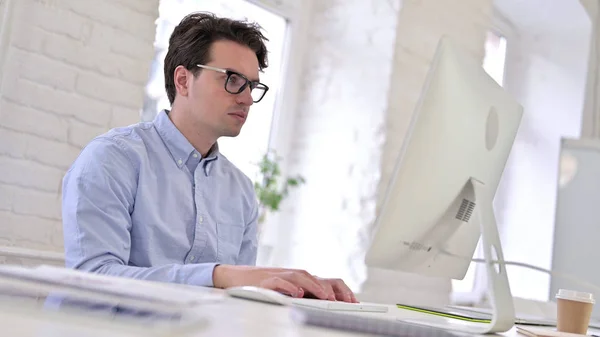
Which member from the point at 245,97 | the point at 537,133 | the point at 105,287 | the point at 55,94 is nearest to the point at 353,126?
the point at 245,97

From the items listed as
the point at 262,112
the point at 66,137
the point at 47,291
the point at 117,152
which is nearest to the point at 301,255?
the point at 262,112

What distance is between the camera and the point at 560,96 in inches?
176

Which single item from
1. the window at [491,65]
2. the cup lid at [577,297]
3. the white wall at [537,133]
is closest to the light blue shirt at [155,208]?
the cup lid at [577,297]

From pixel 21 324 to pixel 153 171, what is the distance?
4.11ft

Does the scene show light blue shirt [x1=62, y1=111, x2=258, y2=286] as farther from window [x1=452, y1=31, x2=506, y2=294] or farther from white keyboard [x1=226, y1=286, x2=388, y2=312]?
window [x1=452, y1=31, x2=506, y2=294]

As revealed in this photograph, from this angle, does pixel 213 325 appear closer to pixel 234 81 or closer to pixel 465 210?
pixel 465 210

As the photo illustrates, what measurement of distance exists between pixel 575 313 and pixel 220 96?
41.2 inches

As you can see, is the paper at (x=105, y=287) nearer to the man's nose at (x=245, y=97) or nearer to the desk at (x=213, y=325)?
the desk at (x=213, y=325)

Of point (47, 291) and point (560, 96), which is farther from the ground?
point (560, 96)

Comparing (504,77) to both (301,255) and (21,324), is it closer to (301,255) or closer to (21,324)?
(301,255)

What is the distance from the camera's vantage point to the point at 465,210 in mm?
1313

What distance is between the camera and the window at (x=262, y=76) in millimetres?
2877

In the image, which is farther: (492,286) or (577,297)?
(577,297)

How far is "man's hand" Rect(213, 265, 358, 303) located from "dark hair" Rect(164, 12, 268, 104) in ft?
2.50
